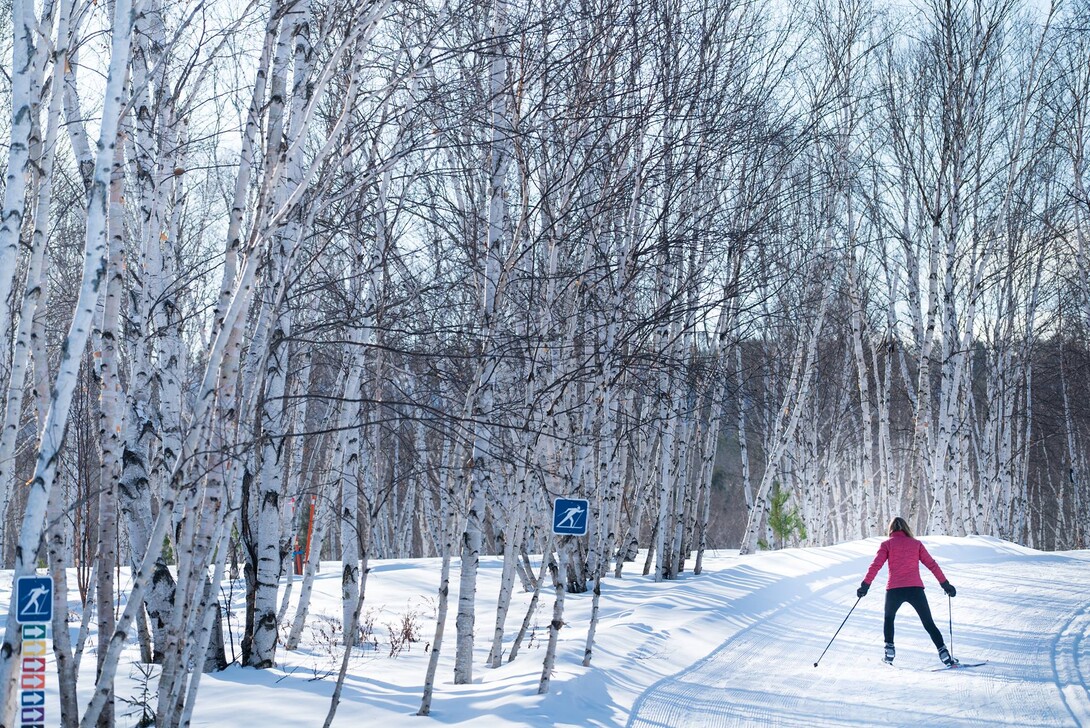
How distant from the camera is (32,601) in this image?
18.9 ft

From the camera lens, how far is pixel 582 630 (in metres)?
13.3

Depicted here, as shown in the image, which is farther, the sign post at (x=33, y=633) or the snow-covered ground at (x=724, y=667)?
the snow-covered ground at (x=724, y=667)

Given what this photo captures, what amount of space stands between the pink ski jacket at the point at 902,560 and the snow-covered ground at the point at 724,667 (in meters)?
0.86

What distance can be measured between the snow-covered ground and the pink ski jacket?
0.86 meters

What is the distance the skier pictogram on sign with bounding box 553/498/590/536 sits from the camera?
8930 millimetres

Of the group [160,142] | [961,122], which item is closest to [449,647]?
[160,142]

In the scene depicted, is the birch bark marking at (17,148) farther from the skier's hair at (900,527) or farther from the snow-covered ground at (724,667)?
A: the skier's hair at (900,527)

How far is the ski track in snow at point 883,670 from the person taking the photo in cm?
845

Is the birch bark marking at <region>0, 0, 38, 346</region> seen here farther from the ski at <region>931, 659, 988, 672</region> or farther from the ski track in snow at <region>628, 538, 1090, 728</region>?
the ski at <region>931, 659, 988, 672</region>

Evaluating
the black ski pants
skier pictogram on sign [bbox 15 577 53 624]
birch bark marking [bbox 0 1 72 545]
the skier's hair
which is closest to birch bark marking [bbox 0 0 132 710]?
skier pictogram on sign [bbox 15 577 53 624]

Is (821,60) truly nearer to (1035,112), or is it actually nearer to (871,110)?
(871,110)

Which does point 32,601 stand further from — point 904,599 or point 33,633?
point 904,599

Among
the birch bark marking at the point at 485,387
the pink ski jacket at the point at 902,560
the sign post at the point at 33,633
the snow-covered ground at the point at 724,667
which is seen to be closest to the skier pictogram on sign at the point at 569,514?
the birch bark marking at the point at 485,387

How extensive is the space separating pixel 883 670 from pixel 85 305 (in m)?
8.53
